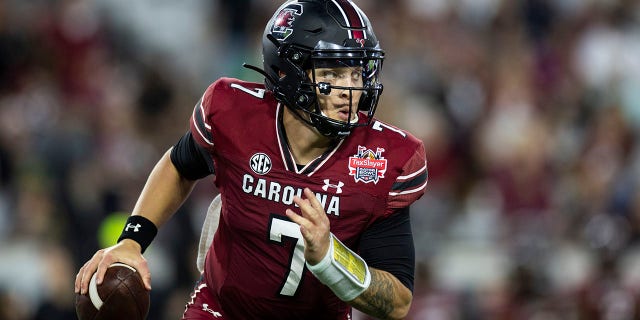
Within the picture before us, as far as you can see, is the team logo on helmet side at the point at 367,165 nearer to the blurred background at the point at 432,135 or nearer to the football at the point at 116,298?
the football at the point at 116,298

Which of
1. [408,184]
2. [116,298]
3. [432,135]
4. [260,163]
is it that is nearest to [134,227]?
[116,298]

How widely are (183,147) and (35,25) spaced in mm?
5496

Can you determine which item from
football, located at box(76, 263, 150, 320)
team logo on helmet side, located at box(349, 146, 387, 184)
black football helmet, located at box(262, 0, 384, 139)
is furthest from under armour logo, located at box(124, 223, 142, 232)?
team logo on helmet side, located at box(349, 146, 387, 184)

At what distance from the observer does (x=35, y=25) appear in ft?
31.2

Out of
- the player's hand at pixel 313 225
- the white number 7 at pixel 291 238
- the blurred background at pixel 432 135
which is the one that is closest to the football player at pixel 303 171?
the white number 7 at pixel 291 238

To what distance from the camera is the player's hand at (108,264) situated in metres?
4.05

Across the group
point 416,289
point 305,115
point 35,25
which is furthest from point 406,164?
point 35,25

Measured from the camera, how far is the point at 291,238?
4105 millimetres

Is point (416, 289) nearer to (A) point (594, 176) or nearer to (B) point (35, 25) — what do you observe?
(A) point (594, 176)

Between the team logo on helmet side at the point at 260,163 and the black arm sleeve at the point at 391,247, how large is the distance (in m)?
0.43

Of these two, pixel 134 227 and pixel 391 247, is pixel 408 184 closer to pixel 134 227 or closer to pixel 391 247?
pixel 391 247

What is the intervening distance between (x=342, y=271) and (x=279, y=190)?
49cm

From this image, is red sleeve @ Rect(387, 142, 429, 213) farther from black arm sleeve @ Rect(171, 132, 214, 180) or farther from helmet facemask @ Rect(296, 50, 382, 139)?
A: black arm sleeve @ Rect(171, 132, 214, 180)

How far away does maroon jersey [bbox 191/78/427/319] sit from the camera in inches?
163
